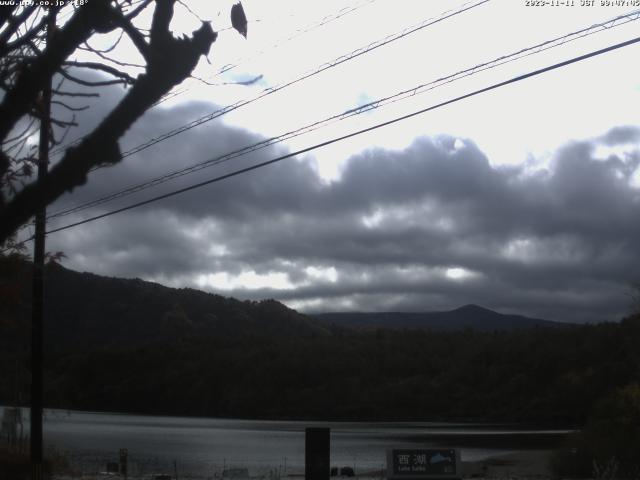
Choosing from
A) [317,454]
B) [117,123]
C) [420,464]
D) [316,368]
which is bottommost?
[316,368]

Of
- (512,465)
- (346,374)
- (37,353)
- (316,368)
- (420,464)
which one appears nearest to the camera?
(420,464)

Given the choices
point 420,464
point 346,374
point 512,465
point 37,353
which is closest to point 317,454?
point 420,464

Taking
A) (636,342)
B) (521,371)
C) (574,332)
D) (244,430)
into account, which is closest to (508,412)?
(521,371)

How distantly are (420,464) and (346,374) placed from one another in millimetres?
120633

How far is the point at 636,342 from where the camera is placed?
70.9 metres

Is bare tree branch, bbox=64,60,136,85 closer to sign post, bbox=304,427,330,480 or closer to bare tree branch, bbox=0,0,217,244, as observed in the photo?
bare tree branch, bbox=0,0,217,244

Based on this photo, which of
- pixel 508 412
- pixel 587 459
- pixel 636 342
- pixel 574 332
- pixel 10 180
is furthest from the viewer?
pixel 574 332

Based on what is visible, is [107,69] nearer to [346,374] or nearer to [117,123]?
[117,123]

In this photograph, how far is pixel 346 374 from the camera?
137 m

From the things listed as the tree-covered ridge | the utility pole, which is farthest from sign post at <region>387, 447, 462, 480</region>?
the tree-covered ridge

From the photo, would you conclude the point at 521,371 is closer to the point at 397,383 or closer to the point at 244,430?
the point at 397,383

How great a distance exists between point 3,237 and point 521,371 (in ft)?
396

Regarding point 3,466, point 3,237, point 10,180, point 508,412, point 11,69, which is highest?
point 11,69

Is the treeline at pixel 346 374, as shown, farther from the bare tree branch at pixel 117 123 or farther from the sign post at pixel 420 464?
the bare tree branch at pixel 117 123
